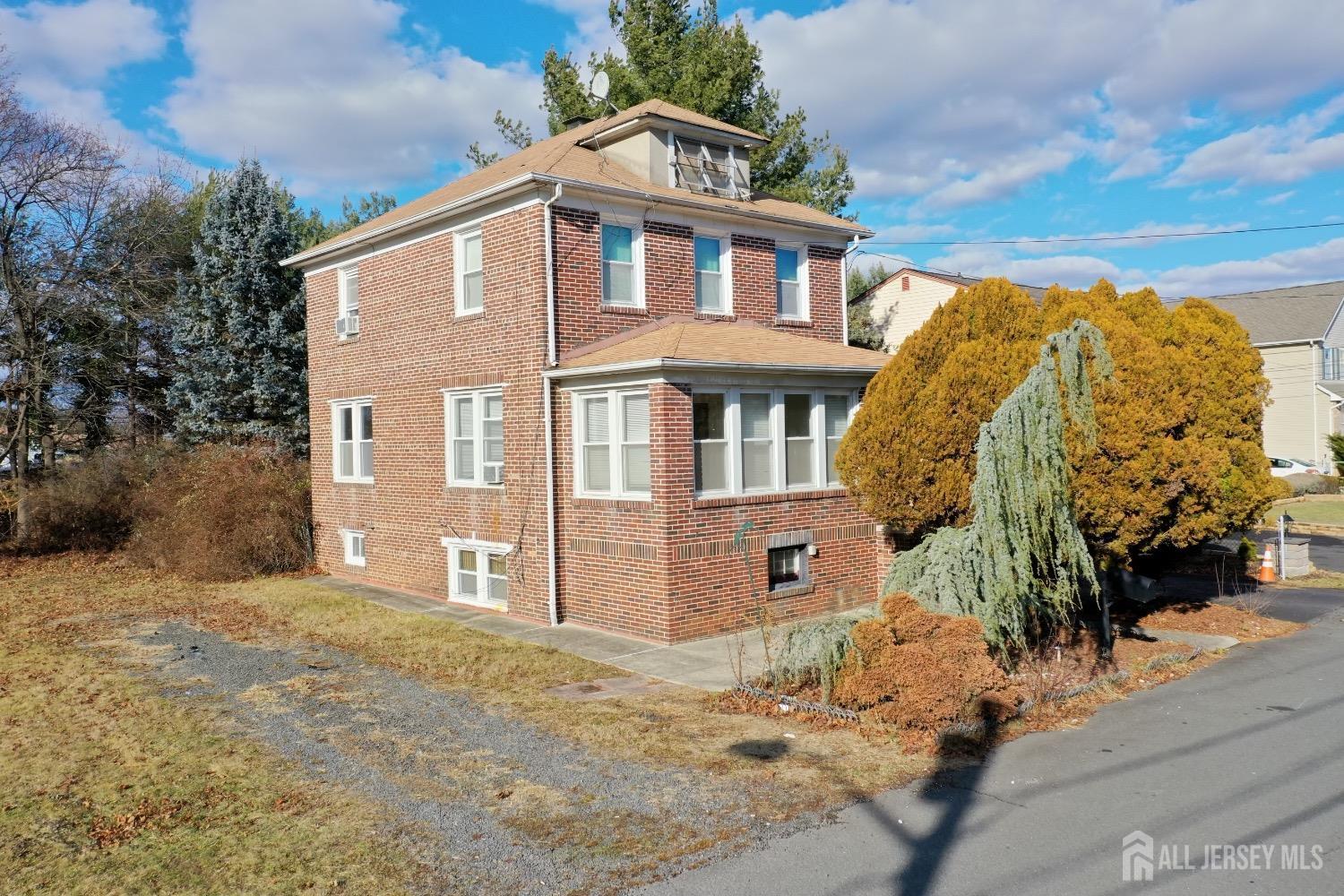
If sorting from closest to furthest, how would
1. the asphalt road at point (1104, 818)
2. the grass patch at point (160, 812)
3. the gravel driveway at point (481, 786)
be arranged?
the asphalt road at point (1104, 818), the grass patch at point (160, 812), the gravel driveway at point (481, 786)

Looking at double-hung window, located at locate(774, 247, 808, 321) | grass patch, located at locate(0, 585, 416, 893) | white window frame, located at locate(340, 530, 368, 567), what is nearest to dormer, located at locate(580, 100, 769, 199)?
double-hung window, located at locate(774, 247, 808, 321)

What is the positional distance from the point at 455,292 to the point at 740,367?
5466 millimetres

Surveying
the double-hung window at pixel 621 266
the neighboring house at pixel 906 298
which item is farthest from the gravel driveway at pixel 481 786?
the neighboring house at pixel 906 298

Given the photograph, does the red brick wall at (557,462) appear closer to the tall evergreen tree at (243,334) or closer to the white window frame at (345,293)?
the white window frame at (345,293)

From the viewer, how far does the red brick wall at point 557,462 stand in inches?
490

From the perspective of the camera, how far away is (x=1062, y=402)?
10.4 metres

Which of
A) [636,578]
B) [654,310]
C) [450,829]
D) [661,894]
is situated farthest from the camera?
[654,310]

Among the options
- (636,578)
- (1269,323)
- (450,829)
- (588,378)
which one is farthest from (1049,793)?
(1269,323)

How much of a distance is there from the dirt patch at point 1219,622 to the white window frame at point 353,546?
1385 centimetres

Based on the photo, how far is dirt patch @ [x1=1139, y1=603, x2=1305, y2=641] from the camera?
12.3m

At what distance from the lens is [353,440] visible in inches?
723

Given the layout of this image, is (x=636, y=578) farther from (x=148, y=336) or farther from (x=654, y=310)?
(x=148, y=336)

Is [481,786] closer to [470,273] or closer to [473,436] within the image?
[473,436]

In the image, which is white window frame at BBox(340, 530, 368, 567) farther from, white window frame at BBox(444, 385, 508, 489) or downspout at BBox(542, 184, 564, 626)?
downspout at BBox(542, 184, 564, 626)
